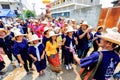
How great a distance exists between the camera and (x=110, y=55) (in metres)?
1.68

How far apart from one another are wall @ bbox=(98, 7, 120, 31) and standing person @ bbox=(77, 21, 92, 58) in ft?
20.7

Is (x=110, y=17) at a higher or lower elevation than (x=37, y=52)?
higher

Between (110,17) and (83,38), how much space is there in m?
7.78

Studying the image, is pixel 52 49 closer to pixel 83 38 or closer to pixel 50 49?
pixel 50 49

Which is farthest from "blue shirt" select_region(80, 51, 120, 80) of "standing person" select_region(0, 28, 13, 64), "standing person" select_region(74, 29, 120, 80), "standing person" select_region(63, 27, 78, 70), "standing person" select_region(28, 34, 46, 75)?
"standing person" select_region(0, 28, 13, 64)

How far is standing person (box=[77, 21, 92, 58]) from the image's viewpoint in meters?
3.99

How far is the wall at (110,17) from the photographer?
32.3ft

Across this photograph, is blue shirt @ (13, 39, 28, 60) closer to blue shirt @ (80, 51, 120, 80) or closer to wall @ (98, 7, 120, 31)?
blue shirt @ (80, 51, 120, 80)

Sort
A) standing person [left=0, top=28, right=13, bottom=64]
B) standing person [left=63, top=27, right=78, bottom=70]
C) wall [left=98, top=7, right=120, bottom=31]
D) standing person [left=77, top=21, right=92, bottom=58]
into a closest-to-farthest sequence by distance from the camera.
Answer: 1. standing person [left=77, top=21, right=92, bottom=58]
2. standing person [left=63, top=27, right=78, bottom=70]
3. standing person [left=0, top=28, right=13, bottom=64]
4. wall [left=98, top=7, right=120, bottom=31]

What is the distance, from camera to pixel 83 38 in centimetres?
417

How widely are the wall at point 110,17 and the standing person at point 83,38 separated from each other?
6319 millimetres

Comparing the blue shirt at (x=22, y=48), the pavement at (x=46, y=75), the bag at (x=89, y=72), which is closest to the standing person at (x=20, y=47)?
the blue shirt at (x=22, y=48)

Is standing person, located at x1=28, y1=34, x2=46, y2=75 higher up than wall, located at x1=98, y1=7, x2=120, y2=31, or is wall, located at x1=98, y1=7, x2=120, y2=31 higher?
wall, located at x1=98, y1=7, x2=120, y2=31

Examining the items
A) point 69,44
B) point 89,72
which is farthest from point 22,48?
point 89,72
